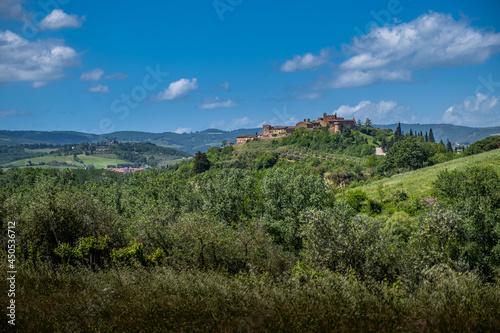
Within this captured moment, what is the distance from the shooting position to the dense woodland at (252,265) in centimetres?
812

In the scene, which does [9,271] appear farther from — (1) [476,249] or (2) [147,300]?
(1) [476,249]

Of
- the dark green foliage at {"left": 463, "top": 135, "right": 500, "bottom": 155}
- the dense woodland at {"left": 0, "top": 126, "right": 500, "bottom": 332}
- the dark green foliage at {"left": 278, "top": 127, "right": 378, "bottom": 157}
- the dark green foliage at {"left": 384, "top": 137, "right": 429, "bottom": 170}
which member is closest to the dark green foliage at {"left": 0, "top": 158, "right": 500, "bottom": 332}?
the dense woodland at {"left": 0, "top": 126, "right": 500, "bottom": 332}

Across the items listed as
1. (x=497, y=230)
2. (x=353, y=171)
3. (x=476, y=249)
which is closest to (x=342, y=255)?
(x=476, y=249)

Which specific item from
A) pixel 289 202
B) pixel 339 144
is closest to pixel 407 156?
pixel 289 202

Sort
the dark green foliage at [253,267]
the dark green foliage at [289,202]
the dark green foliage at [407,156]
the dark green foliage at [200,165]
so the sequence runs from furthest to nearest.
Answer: the dark green foliage at [200,165]
the dark green foliage at [407,156]
the dark green foliage at [289,202]
the dark green foliage at [253,267]

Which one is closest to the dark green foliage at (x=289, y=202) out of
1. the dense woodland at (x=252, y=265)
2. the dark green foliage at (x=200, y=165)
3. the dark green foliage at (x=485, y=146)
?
the dense woodland at (x=252, y=265)

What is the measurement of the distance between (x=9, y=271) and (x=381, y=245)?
52.6 feet

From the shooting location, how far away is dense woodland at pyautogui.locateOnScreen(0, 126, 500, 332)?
8117 millimetres

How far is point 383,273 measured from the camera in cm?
1647

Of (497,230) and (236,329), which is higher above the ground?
(236,329)

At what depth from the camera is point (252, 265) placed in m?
15.2

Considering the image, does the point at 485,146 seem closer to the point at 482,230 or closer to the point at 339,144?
the point at 482,230

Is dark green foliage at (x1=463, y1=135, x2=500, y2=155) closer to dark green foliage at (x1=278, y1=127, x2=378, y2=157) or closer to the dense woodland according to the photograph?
dark green foliage at (x1=278, y1=127, x2=378, y2=157)

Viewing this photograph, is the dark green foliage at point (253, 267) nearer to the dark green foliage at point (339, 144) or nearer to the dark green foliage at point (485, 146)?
the dark green foliage at point (485, 146)
